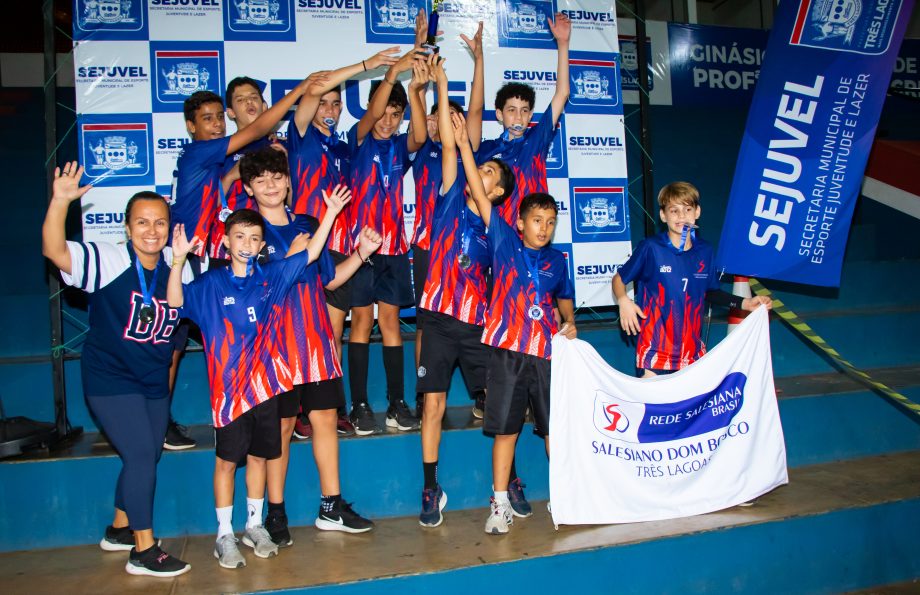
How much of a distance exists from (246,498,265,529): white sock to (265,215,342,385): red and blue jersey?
55cm

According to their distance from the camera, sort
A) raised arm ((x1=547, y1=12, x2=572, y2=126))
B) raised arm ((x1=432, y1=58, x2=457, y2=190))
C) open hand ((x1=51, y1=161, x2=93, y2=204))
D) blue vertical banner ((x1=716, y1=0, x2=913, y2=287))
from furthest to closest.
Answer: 1. blue vertical banner ((x1=716, y1=0, x2=913, y2=287))
2. raised arm ((x1=547, y1=12, x2=572, y2=126))
3. raised arm ((x1=432, y1=58, x2=457, y2=190))
4. open hand ((x1=51, y1=161, x2=93, y2=204))

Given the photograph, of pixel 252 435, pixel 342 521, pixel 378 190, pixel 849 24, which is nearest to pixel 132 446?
pixel 252 435

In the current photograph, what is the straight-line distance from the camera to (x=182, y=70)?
4.25m

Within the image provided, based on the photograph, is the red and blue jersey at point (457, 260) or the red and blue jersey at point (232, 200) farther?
the red and blue jersey at point (232, 200)

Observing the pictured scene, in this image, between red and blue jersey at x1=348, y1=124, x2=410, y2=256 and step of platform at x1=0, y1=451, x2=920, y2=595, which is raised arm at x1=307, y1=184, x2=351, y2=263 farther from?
step of platform at x1=0, y1=451, x2=920, y2=595

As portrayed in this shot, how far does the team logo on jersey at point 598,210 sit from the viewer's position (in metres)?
4.76

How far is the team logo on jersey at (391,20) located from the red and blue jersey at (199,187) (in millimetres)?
1461

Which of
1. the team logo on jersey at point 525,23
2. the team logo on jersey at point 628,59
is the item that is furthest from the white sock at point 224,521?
the team logo on jersey at point 628,59

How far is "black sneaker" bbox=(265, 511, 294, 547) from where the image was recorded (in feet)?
10.5

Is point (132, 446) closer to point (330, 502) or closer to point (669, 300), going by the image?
point (330, 502)

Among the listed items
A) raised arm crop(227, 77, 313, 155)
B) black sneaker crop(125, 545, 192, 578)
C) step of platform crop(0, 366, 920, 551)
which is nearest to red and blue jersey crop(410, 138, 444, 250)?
raised arm crop(227, 77, 313, 155)

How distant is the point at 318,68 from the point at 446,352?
2065 mm

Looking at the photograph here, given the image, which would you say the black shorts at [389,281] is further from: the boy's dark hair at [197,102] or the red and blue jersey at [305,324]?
the boy's dark hair at [197,102]

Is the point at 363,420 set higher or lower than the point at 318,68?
lower
